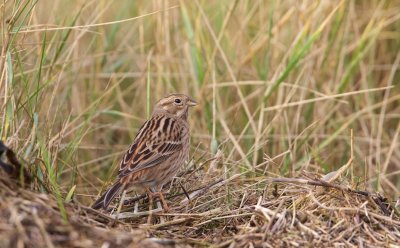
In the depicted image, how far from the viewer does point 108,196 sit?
4770 mm

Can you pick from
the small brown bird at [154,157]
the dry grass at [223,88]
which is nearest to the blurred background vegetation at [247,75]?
the dry grass at [223,88]

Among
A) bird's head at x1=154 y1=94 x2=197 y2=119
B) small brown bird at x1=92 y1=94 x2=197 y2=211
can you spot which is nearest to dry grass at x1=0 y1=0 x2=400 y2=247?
small brown bird at x1=92 y1=94 x2=197 y2=211

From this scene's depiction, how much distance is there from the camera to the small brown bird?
16.6 feet

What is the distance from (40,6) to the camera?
7.43 meters

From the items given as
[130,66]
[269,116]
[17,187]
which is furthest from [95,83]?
[17,187]

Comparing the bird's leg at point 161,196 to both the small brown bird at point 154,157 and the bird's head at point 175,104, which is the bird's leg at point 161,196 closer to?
the small brown bird at point 154,157

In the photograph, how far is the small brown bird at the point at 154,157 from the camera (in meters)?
5.06

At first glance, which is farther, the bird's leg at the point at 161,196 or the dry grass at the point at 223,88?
the dry grass at the point at 223,88

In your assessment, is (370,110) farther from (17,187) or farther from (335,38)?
(17,187)

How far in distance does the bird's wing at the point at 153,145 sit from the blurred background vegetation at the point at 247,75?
0.67 meters

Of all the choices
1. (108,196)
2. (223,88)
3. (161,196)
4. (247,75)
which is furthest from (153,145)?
(247,75)

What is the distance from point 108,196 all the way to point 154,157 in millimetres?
668

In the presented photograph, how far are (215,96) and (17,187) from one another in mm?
3055

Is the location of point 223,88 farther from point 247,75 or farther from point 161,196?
point 161,196
